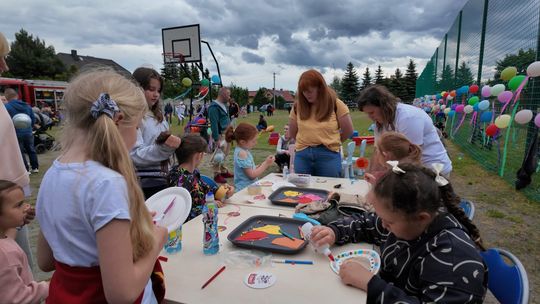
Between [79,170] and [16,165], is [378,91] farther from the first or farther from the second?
[16,165]

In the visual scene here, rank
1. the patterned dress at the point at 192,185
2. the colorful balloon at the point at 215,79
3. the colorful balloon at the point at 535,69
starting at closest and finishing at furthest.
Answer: the patterned dress at the point at 192,185
the colorful balloon at the point at 535,69
the colorful balloon at the point at 215,79

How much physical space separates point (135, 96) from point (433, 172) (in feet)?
A: 3.51

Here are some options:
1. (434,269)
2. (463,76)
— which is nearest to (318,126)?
(434,269)

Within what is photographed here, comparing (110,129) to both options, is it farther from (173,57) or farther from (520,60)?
(173,57)

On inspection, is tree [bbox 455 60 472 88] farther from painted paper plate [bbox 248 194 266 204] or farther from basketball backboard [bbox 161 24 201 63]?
painted paper plate [bbox 248 194 266 204]

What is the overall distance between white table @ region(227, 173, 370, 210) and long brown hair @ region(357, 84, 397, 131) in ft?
1.74

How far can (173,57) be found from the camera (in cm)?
897

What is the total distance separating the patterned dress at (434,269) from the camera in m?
0.94

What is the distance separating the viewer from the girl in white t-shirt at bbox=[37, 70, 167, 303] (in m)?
0.83

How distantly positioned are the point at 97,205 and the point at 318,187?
1880 mm

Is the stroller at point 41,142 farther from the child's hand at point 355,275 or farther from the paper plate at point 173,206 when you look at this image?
the child's hand at point 355,275

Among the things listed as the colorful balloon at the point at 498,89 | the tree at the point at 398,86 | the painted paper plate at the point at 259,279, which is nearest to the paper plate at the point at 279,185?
the painted paper plate at the point at 259,279

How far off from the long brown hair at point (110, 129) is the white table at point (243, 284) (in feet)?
0.88

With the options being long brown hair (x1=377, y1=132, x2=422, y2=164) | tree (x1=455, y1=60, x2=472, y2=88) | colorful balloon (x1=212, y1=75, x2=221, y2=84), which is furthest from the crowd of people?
tree (x1=455, y1=60, x2=472, y2=88)
